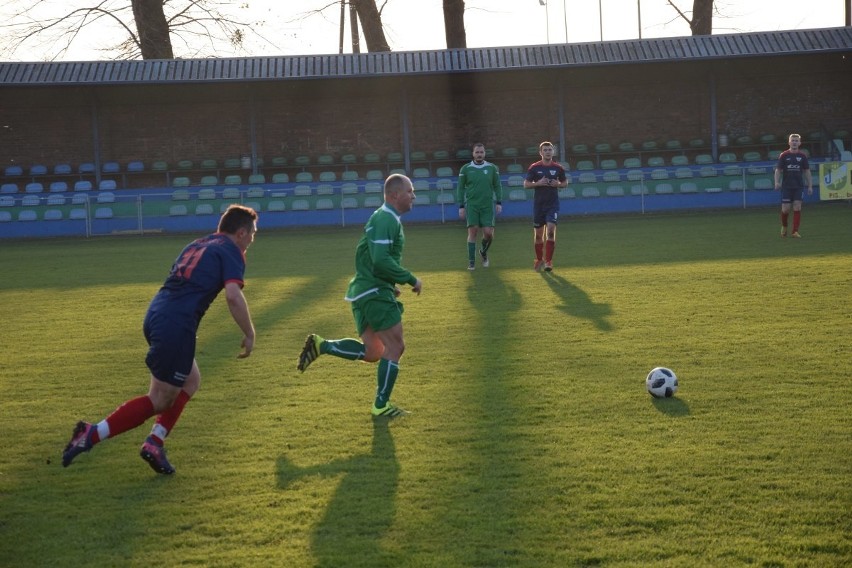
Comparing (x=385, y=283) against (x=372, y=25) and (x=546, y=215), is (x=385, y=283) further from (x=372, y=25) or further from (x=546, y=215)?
(x=372, y=25)

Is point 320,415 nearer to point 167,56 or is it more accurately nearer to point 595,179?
point 595,179

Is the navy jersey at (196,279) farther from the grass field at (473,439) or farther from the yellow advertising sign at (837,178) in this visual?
the yellow advertising sign at (837,178)

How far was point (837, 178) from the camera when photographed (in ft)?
90.4

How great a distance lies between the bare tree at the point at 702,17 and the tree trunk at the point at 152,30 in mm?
17867

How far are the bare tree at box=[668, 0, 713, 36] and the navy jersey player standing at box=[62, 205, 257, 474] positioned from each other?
3290cm

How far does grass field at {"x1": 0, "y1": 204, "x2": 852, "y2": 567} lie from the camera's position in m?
4.76

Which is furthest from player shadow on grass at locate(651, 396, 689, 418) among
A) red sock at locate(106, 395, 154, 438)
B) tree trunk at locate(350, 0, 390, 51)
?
tree trunk at locate(350, 0, 390, 51)

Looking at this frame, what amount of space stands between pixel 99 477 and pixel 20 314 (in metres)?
7.94

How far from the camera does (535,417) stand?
6973mm

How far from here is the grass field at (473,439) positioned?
187 inches

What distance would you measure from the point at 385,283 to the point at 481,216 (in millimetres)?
9194

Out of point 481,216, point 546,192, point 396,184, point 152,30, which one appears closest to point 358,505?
point 396,184

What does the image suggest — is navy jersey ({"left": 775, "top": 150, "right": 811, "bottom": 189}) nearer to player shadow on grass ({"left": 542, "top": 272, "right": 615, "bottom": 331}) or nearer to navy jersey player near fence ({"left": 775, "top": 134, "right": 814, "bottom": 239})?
navy jersey player near fence ({"left": 775, "top": 134, "right": 814, "bottom": 239})

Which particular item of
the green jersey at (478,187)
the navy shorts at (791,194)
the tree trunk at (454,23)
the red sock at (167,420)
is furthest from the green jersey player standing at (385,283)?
the tree trunk at (454,23)
